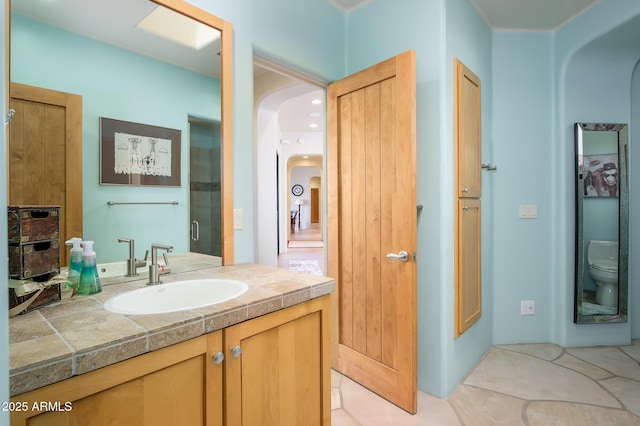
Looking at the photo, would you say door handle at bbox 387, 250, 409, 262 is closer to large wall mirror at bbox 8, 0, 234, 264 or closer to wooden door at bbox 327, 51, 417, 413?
wooden door at bbox 327, 51, 417, 413

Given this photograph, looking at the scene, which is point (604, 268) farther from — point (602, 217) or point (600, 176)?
point (600, 176)

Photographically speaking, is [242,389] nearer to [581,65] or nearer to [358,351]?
[358,351]

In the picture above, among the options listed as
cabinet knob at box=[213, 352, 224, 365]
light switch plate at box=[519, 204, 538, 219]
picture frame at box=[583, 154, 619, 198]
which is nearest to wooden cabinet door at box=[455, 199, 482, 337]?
light switch plate at box=[519, 204, 538, 219]

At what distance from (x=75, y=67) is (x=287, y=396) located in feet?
4.75

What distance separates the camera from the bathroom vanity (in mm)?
666

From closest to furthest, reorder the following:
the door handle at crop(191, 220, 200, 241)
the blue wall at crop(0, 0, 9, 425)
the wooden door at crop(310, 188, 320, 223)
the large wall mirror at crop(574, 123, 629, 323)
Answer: the blue wall at crop(0, 0, 9, 425)
the door handle at crop(191, 220, 200, 241)
the large wall mirror at crop(574, 123, 629, 323)
the wooden door at crop(310, 188, 320, 223)

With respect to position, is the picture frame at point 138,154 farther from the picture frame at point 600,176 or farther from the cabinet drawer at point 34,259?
the picture frame at point 600,176

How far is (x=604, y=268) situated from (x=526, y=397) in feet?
4.71

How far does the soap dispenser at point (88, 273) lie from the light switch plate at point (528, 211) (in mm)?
2932

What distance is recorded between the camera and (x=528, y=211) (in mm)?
2658

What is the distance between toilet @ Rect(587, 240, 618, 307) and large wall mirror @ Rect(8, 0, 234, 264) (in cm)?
287

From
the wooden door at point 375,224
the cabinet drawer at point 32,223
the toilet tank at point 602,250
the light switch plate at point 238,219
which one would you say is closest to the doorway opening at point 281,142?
the wooden door at point 375,224

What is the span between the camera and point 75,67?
3.90 feet

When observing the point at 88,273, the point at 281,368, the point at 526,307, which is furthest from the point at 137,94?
the point at 526,307
